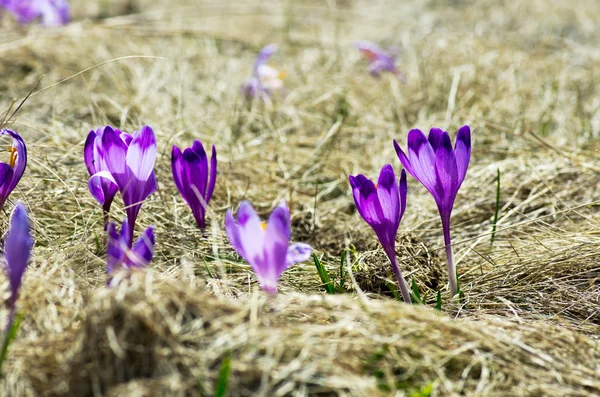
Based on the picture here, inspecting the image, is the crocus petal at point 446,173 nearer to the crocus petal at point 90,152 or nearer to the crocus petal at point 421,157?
the crocus petal at point 421,157

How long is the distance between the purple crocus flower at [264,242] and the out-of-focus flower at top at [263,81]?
6.29ft

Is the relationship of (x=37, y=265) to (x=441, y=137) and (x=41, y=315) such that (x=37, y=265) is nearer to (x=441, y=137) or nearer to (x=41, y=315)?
(x=41, y=315)

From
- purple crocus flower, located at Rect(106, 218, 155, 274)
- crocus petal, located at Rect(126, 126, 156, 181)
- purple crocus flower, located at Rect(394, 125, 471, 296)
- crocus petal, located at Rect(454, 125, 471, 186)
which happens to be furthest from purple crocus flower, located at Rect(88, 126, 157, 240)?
crocus petal, located at Rect(454, 125, 471, 186)

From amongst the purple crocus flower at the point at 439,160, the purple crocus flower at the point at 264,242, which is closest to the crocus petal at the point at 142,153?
the purple crocus flower at the point at 264,242

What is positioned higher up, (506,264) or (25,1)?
(25,1)

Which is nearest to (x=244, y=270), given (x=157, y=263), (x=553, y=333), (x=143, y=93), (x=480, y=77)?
(x=157, y=263)

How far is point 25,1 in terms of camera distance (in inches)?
162

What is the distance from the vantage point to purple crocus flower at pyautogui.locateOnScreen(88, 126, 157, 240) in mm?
1625

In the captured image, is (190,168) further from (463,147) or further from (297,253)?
(463,147)

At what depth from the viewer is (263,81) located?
139 inches

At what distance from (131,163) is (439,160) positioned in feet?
2.37

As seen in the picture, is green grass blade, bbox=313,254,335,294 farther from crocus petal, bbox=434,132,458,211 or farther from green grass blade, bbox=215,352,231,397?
green grass blade, bbox=215,352,231,397

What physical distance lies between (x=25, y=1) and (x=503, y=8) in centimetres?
360

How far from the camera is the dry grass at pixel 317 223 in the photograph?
1.24 meters
